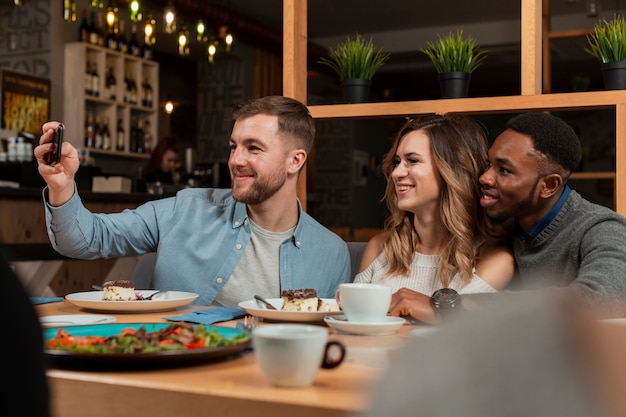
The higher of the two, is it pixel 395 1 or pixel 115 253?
pixel 395 1

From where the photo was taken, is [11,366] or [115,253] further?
[115,253]

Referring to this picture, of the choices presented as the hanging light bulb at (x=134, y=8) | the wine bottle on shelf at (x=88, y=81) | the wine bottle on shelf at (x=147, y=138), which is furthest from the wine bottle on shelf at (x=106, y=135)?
the hanging light bulb at (x=134, y=8)

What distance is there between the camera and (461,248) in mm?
2322

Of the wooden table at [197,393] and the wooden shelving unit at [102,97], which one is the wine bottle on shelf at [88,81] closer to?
the wooden shelving unit at [102,97]

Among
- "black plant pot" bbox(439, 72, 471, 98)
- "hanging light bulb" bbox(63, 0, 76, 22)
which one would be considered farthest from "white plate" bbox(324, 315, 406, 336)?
"hanging light bulb" bbox(63, 0, 76, 22)

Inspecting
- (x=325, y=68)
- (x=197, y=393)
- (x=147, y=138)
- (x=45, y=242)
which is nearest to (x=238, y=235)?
(x=197, y=393)

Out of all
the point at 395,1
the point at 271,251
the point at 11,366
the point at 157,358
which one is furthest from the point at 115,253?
the point at 395,1

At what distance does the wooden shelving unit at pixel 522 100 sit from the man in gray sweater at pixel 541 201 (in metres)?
0.37

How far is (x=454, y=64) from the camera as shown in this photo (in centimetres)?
281

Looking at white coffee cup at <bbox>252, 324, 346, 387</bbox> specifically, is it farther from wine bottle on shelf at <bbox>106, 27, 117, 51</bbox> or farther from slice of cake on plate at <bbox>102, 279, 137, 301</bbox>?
wine bottle on shelf at <bbox>106, 27, 117, 51</bbox>

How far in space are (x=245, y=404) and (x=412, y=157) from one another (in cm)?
156

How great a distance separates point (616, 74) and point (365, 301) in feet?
4.81

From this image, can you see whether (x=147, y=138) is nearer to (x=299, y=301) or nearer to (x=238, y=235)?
(x=238, y=235)

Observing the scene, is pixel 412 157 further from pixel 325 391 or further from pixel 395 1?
pixel 395 1
